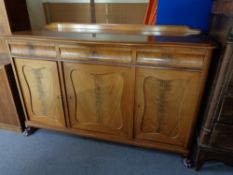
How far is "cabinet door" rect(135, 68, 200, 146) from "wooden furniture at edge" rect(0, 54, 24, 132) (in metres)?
1.12

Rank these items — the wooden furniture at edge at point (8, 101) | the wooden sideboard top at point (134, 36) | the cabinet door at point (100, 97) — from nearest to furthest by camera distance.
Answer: the wooden sideboard top at point (134, 36)
the cabinet door at point (100, 97)
the wooden furniture at edge at point (8, 101)

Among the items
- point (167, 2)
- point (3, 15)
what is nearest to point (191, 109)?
point (167, 2)

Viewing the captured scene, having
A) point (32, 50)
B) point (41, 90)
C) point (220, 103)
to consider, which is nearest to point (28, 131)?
point (41, 90)

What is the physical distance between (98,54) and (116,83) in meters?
0.24

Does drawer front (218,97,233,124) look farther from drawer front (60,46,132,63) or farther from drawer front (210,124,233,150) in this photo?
drawer front (60,46,132,63)

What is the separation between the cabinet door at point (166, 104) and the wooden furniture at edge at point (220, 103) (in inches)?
4.0

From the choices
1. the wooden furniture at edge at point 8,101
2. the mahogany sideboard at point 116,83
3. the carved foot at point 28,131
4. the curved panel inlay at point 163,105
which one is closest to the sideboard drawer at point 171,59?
the mahogany sideboard at point 116,83

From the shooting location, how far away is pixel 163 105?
1252 mm

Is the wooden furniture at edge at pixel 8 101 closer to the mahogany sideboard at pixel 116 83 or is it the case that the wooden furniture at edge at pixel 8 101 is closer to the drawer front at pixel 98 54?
the mahogany sideboard at pixel 116 83

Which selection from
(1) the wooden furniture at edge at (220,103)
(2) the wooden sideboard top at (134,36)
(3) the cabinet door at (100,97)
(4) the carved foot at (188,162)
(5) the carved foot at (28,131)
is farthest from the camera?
(5) the carved foot at (28,131)

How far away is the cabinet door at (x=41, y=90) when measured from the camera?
4.54 ft

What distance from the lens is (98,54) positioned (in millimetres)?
1210

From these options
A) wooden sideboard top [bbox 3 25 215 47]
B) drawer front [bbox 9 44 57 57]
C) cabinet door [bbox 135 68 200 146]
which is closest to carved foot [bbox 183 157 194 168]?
cabinet door [bbox 135 68 200 146]

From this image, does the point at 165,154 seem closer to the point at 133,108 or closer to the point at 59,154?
the point at 133,108
